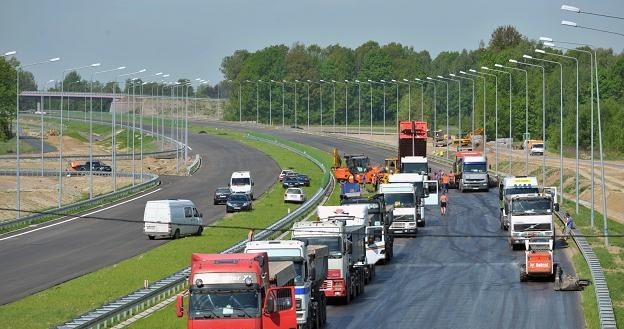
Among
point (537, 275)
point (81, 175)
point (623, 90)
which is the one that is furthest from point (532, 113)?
point (537, 275)

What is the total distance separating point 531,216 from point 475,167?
38.9m

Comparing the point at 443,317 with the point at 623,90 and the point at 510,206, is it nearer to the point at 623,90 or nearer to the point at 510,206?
the point at 510,206

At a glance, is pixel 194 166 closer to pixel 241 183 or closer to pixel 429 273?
pixel 241 183

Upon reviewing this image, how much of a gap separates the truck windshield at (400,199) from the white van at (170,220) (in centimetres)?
1109

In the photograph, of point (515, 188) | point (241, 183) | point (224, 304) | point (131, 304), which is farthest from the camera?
point (241, 183)

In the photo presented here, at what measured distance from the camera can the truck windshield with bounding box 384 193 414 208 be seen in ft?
242

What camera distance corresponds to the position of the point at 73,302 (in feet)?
145

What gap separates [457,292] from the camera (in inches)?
1999

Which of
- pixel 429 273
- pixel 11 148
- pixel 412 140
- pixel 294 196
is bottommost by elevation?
pixel 429 273

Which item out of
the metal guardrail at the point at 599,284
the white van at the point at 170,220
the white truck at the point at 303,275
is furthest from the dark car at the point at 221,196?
the white truck at the point at 303,275

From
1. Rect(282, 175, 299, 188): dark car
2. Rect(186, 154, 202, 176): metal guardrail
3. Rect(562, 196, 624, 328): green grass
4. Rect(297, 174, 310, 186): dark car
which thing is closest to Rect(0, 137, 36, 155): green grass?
Rect(186, 154, 202, 176): metal guardrail

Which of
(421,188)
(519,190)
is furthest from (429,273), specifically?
(421,188)

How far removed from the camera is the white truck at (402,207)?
242 feet

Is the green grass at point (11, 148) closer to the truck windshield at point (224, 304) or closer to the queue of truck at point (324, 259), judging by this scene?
the queue of truck at point (324, 259)
